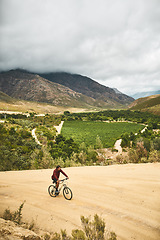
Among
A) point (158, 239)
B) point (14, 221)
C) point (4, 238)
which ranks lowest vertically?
point (158, 239)

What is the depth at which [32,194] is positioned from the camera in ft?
27.2

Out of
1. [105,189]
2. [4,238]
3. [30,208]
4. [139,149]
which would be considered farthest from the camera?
[139,149]

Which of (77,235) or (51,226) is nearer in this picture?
(77,235)

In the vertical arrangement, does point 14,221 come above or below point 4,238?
below

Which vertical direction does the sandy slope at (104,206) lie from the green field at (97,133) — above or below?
below

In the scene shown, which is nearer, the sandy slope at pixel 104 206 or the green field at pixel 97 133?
the sandy slope at pixel 104 206

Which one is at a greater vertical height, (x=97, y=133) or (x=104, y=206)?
(x=97, y=133)

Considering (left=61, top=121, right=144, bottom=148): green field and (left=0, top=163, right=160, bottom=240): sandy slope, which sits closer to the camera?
(left=0, top=163, right=160, bottom=240): sandy slope

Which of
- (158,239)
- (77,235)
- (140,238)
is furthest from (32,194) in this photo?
(158,239)

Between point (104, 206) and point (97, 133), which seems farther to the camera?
point (97, 133)

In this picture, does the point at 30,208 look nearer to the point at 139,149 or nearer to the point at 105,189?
the point at 105,189

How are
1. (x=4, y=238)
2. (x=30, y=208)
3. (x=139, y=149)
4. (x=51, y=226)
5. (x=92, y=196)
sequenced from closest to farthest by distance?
(x=4, y=238)
(x=51, y=226)
(x=30, y=208)
(x=92, y=196)
(x=139, y=149)

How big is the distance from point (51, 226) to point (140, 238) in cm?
318

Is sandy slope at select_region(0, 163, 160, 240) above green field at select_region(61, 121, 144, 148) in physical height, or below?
below
